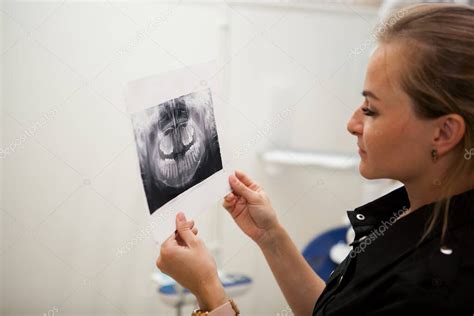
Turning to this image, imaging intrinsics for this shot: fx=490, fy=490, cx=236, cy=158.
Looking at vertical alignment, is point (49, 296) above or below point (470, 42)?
above

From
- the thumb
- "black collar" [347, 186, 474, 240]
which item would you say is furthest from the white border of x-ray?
"black collar" [347, 186, 474, 240]

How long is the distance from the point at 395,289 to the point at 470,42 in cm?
33

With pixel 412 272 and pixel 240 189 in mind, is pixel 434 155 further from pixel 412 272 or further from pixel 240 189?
pixel 240 189

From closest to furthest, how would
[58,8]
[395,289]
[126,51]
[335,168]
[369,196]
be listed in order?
[395,289] → [58,8] → [126,51] → [369,196] → [335,168]

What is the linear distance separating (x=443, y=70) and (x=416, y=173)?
15cm

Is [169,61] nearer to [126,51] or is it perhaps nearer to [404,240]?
[126,51]

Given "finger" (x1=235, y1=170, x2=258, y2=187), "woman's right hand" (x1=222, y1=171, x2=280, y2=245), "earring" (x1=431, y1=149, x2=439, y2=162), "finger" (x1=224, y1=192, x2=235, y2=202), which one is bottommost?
"earring" (x1=431, y1=149, x2=439, y2=162)

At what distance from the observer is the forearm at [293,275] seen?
909 millimetres

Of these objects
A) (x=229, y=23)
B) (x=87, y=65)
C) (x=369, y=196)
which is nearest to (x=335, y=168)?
(x=369, y=196)

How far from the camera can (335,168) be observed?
1880 mm

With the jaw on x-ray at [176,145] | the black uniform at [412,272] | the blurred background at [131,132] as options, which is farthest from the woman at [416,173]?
the blurred background at [131,132]

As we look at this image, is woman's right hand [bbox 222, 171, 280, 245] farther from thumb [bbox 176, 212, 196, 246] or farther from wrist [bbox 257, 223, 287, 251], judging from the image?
thumb [bbox 176, 212, 196, 246]

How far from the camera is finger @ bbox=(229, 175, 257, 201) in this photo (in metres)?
0.89

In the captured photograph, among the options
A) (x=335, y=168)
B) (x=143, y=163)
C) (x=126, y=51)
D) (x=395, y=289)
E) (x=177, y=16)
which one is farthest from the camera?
(x=335, y=168)
